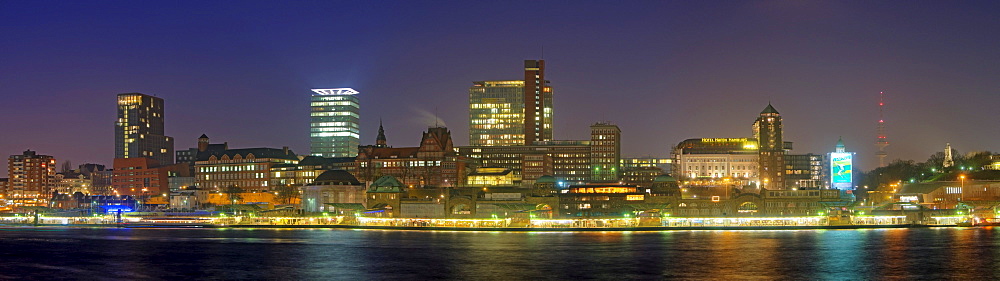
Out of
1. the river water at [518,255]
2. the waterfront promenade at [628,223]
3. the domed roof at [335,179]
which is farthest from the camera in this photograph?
the domed roof at [335,179]

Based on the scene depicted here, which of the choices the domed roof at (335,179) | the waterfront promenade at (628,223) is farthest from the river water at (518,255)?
the domed roof at (335,179)

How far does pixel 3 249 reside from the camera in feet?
375

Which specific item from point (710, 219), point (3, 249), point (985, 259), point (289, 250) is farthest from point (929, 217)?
point (3, 249)

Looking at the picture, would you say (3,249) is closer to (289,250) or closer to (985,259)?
(289,250)

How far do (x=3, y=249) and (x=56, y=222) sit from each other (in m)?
71.3

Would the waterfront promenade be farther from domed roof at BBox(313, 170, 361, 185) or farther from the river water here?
domed roof at BBox(313, 170, 361, 185)

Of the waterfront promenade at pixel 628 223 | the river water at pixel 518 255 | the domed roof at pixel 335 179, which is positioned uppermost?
the domed roof at pixel 335 179

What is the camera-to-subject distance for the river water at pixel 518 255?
270 ft

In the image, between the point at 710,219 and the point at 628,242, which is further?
the point at 710,219

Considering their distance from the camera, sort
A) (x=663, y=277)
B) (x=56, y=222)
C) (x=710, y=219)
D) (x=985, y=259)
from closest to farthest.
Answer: (x=663, y=277) < (x=985, y=259) < (x=710, y=219) < (x=56, y=222)

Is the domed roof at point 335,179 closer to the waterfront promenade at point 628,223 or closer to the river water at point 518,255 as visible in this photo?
the waterfront promenade at point 628,223

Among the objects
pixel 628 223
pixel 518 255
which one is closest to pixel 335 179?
pixel 628 223

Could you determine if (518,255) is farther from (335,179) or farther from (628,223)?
(335,179)

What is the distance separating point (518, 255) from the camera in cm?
9656
